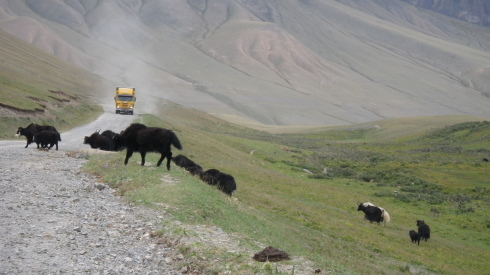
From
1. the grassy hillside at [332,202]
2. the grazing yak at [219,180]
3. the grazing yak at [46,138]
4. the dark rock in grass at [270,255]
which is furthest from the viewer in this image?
the grazing yak at [46,138]

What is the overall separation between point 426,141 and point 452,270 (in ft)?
251

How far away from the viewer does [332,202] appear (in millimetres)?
Result: 36062

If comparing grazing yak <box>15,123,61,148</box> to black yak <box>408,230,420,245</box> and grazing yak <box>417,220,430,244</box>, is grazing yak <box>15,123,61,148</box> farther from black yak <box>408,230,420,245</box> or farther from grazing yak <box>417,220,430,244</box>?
grazing yak <box>417,220,430,244</box>

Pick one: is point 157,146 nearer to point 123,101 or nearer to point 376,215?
point 376,215

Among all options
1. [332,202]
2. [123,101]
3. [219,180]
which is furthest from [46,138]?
[123,101]

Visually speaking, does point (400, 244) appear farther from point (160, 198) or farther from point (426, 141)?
point (426, 141)

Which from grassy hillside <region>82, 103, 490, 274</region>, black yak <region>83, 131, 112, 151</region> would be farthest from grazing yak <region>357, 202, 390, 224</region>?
black yak <region>83, 131, 112, 151</region>

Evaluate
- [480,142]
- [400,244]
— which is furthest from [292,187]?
[480,142]

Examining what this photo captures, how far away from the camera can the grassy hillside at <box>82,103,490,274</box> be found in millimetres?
13852

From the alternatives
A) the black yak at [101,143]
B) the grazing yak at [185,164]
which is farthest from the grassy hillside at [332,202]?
the black yak at [101,143]

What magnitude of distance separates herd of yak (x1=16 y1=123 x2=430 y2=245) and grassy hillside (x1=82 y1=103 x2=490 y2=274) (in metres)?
0.71

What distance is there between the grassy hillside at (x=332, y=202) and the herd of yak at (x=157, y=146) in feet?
2.34

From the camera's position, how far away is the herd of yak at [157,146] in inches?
773

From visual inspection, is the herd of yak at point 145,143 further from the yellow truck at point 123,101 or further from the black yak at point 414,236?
the yellow truck at point 123,101
